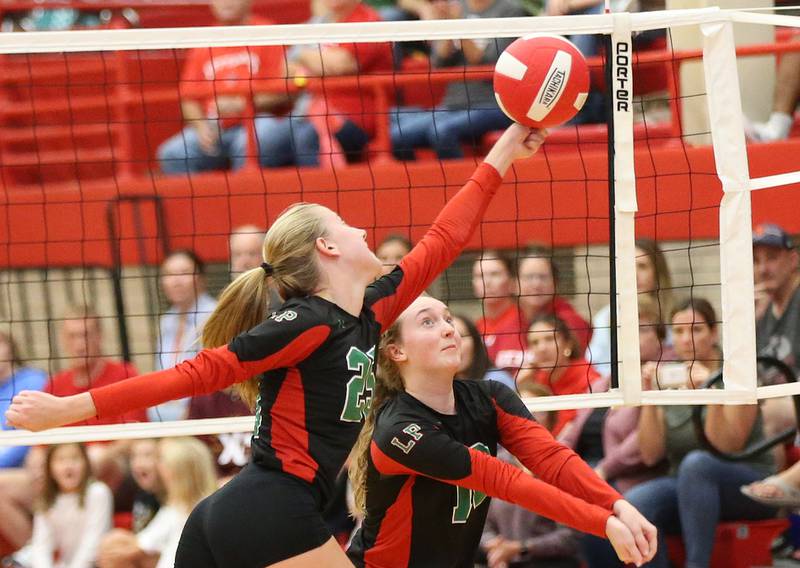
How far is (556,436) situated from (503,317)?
2.83 ft

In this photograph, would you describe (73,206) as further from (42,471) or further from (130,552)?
(130,552)

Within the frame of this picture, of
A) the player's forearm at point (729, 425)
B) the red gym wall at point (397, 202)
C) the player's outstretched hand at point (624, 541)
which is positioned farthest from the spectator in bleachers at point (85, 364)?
the player's outstretched hand at point (624, 541)

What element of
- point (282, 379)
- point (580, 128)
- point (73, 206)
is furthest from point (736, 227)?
point (73, 206)

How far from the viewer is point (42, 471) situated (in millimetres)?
6129

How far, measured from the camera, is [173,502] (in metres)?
5.84

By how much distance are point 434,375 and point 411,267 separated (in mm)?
345

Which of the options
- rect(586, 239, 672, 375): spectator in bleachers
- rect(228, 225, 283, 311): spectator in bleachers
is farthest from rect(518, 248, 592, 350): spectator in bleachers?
rect(228, 225, 283, 311): spectator in bleachers

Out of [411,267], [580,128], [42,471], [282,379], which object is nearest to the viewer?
[282,379]

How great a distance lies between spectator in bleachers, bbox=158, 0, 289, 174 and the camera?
7973 mm

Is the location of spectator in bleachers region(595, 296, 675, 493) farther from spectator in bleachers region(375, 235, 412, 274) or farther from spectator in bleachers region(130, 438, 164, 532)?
→ spectator in bleachers region(130, 438, 164, 532)

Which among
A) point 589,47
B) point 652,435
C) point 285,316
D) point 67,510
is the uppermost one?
point 589,47

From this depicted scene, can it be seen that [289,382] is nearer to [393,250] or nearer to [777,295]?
[393,250]

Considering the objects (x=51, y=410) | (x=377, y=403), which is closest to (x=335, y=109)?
(x=377, y=403)

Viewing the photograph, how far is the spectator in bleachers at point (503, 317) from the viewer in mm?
6234
